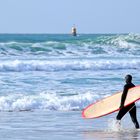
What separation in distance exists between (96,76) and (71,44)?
19798mm

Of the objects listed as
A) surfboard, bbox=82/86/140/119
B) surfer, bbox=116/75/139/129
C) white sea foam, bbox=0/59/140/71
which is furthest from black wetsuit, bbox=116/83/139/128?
white sea foam, bbox=0/59/140/71

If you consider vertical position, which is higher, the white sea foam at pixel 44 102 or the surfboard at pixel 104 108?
the surfboard at pixel 104 108

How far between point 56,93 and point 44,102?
5.74 ft

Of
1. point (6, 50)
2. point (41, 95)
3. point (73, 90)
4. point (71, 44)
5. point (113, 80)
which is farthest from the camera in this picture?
point (71, 44)

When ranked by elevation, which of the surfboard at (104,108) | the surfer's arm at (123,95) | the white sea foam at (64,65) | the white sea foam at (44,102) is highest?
the surfer's arm at (123,95)

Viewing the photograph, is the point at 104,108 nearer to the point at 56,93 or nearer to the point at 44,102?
the point at 44,102

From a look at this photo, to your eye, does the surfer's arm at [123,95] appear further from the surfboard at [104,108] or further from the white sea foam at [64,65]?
the white sea foam at [64,65]

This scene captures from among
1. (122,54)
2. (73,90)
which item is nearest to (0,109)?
(73,90)

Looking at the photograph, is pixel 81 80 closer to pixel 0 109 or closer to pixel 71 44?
pixel 0 109

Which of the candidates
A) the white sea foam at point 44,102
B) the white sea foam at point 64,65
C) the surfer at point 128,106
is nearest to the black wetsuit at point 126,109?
the surfer at point 128,106

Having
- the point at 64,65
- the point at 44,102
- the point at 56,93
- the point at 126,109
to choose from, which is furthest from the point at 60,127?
the point at 64,65

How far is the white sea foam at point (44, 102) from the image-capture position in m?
17.4

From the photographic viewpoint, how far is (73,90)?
20.4 m

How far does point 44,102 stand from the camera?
17891mm
